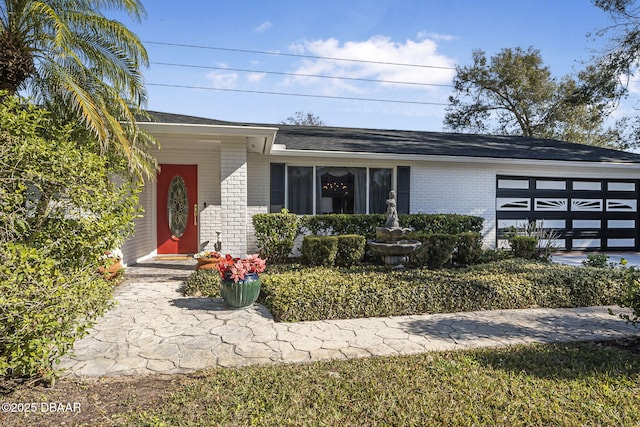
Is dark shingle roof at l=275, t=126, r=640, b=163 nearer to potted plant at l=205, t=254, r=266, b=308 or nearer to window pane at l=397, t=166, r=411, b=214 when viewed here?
window pane at l=397, t=166, r=411, b=214

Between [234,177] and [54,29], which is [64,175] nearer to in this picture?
[54,29]

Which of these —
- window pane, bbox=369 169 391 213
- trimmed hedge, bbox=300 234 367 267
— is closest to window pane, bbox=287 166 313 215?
window pane, bbox=369 169 391 213

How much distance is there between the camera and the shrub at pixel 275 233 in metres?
7.89

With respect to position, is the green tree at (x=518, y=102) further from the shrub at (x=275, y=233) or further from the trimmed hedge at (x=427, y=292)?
the shrub at (x=275, y=233)

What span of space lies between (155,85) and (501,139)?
17610 millimetres

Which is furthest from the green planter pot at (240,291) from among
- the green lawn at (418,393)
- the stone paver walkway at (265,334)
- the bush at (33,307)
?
the bush at (33,307)

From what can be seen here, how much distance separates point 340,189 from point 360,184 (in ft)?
1.87

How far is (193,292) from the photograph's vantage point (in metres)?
5.67

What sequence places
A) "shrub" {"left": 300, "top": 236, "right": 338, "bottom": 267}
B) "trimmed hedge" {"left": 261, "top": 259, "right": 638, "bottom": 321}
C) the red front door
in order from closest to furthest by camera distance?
"trimmed hedge" {"left": 261, "top": 259, "right": 638, "bottom": 321} → "shrub" {"left": 300, "top": 236, "right": 338, "bottom": 267} → the red front door

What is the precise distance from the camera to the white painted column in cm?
767

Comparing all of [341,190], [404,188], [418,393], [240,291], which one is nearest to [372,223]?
[341,190]

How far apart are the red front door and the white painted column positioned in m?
2.14

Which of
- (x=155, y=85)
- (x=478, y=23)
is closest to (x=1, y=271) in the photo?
(x=478, y=23)

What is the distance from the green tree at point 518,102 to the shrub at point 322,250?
21724 millimetres
